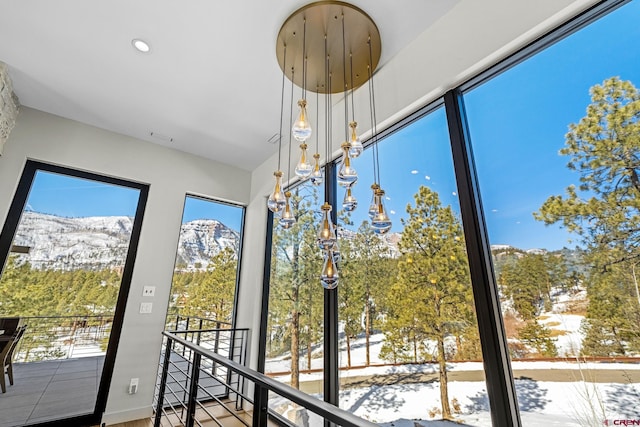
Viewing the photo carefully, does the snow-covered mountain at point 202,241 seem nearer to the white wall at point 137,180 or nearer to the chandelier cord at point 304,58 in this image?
the white wall at point 137,180

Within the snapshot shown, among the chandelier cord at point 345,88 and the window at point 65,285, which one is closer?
the chandelier cord at point 345,88

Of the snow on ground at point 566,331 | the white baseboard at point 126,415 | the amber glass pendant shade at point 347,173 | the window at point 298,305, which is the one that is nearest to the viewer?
the snow on ground at point 566,331

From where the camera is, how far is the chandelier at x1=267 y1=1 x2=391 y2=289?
5.75ft

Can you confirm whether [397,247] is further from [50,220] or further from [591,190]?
[50,220]

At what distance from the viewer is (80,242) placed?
10.0 feet

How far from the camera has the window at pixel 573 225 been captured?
44.6 inches

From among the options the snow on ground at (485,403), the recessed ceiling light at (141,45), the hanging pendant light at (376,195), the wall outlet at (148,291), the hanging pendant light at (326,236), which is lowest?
the snow on ground at (485,403)

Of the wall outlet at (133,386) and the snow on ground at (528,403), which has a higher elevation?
the snow on ground at (528,403)

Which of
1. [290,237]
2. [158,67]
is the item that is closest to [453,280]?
[290,237]

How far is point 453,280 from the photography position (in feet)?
5.56

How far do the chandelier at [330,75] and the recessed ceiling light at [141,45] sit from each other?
980mm

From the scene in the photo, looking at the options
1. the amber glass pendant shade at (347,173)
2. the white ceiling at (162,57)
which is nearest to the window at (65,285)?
the white ceiling at (162,57)

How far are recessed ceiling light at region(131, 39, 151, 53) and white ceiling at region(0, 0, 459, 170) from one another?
0.04m

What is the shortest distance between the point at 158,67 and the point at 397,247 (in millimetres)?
2348
